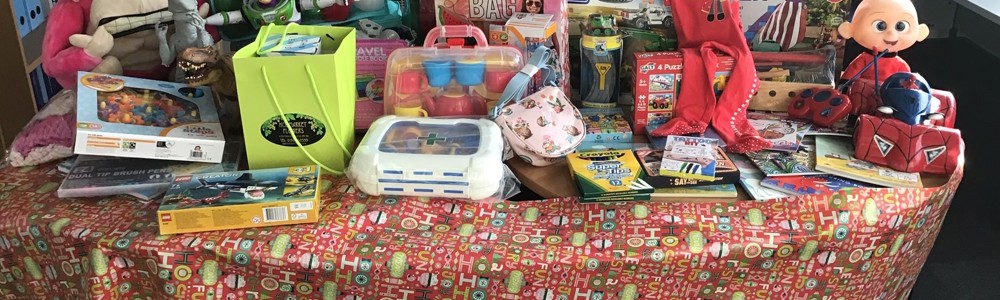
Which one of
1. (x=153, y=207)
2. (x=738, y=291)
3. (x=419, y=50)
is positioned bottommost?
(x=738, y=291)

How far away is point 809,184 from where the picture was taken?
48.2 inches

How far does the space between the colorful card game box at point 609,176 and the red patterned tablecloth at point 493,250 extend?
2cm

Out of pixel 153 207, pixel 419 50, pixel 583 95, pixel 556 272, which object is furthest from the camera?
pixel 583 95

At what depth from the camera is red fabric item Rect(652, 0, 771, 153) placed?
139cm

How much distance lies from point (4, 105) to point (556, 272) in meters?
1.43

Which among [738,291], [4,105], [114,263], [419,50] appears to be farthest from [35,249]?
[738,291]

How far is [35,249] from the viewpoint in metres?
1.19

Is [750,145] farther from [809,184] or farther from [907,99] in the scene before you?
[907,99]

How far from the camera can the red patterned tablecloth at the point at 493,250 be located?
1.11 metres

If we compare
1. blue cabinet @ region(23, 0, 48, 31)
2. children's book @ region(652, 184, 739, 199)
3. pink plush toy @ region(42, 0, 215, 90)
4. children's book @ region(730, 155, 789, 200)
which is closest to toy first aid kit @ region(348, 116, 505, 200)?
children's book @ region(652, 184, 739, 199)

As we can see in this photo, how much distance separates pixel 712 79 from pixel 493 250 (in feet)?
1.68

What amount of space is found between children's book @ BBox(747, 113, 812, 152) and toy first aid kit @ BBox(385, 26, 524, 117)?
414mm

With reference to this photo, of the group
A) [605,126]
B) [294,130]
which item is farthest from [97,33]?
[605,126]

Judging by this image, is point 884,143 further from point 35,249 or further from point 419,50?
point 35,249
